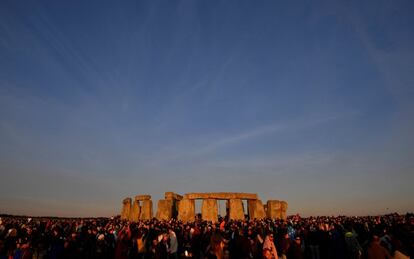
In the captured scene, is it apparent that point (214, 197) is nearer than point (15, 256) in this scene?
No

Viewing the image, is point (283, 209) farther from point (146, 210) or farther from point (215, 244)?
point (215, 244)

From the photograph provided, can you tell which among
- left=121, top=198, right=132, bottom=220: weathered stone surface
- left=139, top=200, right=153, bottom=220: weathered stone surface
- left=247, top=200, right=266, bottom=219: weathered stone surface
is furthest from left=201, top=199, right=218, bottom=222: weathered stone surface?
left=121, top=198, right=132, bottom=220: weathered stone surface

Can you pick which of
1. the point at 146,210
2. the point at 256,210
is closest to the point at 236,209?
the point at 256,210

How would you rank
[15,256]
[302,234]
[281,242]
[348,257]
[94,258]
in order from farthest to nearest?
[302,234] → [94,258] → [348,257] → [281,242] → [15,256]

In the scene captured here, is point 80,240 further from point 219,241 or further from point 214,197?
point 214,197

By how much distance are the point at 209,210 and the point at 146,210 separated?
6731 mm

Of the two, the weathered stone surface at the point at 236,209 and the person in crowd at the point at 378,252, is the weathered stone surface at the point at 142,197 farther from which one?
the person in crowd at the point at 378,252

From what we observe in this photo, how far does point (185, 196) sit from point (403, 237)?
1971 cm

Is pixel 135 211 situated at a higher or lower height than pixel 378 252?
higher

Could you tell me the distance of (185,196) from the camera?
27.4m

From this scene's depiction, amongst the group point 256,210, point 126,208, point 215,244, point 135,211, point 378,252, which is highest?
point 126,208

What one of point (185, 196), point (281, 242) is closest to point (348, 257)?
point (281, 242)

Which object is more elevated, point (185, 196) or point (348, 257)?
point (185, 196)

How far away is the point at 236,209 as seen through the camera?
86.2 feet
